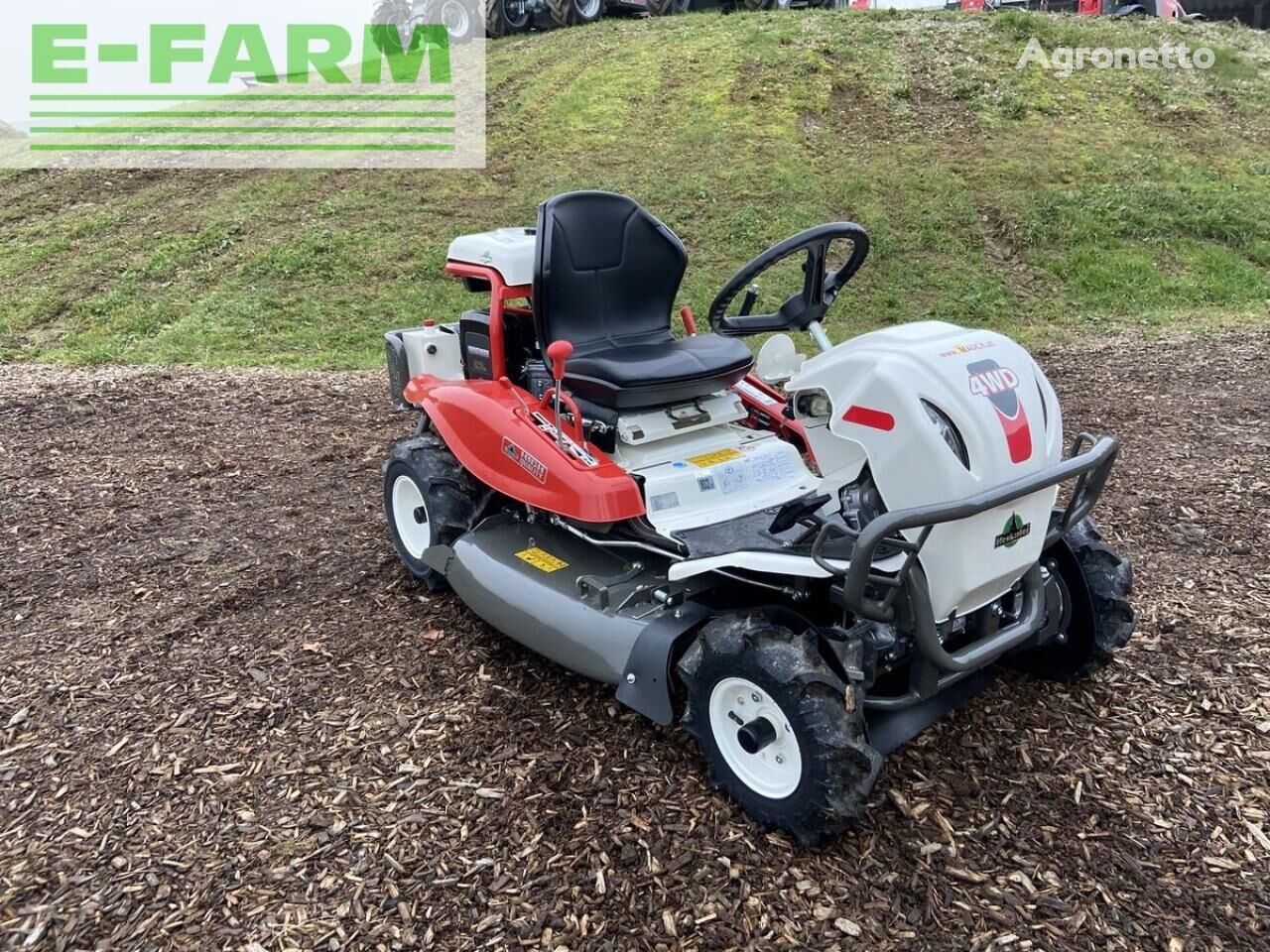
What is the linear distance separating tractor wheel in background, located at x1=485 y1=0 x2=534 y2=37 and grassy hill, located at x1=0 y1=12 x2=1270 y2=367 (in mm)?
2972

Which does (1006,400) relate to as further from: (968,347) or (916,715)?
(916,715)

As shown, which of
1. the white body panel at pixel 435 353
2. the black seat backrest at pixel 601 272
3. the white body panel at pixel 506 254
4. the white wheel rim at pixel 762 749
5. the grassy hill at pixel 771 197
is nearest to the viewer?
the white wheel rim at pixel 762 749

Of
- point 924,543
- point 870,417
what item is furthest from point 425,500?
point 924,543

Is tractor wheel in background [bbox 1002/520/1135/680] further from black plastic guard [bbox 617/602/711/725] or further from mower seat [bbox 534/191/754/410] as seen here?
mower seat [bbox 534/191/754/410]

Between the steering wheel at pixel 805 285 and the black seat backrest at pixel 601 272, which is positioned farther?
the black seat backrest at pixel 601 272

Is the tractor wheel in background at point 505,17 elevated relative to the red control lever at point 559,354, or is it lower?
elevated

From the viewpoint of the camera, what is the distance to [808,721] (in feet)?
8.18

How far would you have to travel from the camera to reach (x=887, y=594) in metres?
2.47

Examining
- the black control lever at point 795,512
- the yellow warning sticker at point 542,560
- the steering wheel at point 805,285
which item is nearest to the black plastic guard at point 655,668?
the black control lever at point 795,512

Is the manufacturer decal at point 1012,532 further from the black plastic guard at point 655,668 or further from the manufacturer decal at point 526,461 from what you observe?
the manufacturer decal at point 526,461

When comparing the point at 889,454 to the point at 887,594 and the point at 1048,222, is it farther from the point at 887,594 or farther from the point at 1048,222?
the point at 1048,222

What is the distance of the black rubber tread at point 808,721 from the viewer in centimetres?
248

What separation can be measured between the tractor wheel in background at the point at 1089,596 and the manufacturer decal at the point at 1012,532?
522mm

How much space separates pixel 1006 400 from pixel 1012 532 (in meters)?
0.35
